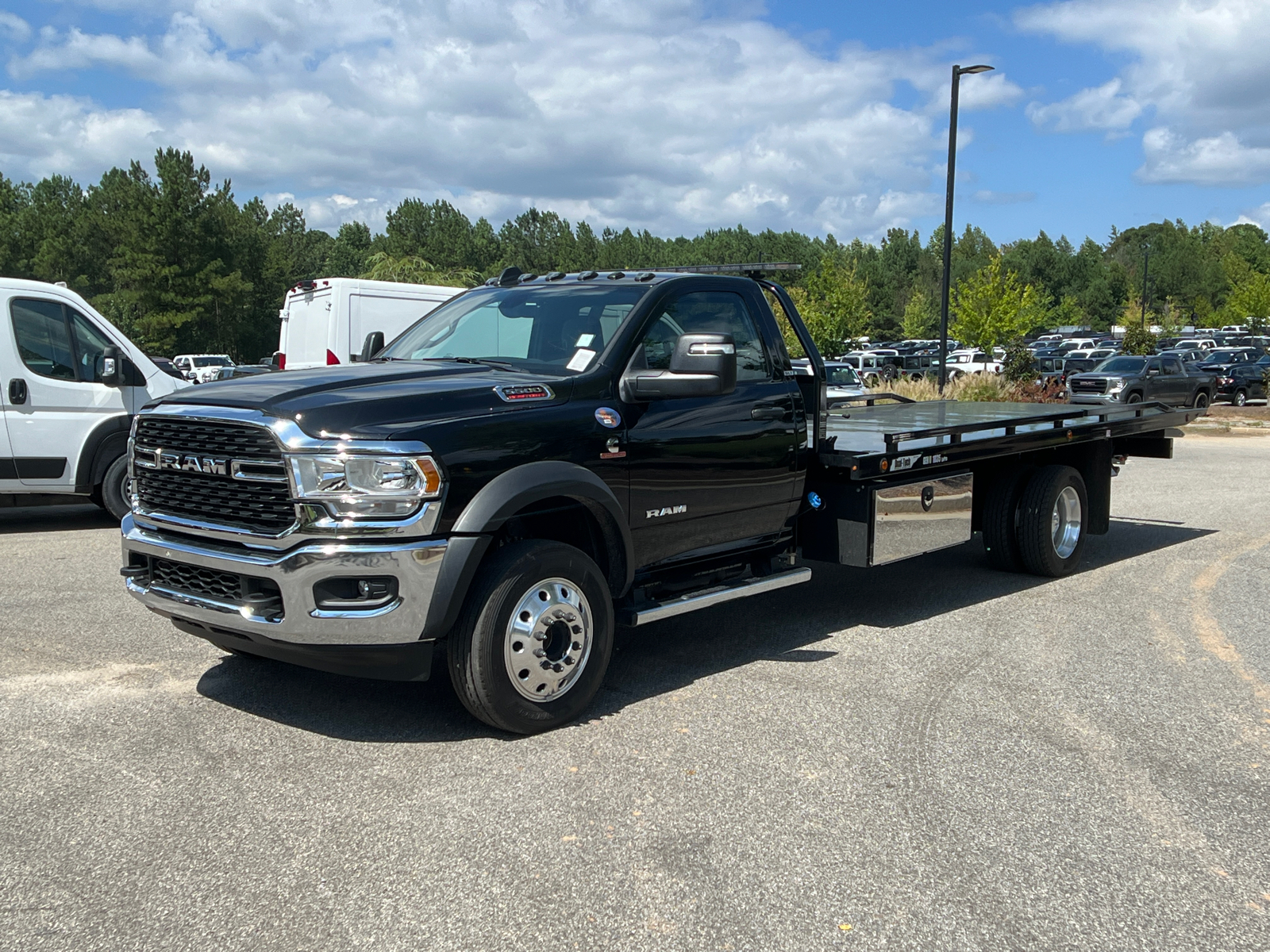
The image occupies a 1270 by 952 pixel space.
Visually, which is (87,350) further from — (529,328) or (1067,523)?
(1067,523)

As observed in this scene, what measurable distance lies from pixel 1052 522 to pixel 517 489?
488 centimetres

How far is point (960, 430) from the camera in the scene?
7184mm

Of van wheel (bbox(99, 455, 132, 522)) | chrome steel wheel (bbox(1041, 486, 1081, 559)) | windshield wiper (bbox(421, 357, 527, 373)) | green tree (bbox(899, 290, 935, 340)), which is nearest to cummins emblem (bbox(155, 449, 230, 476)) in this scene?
windshield wiper (bbox(421, 357, 527, 373))

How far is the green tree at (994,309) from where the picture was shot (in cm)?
4238

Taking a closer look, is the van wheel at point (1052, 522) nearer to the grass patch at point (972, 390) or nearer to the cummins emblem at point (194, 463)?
the cummins emblem at point (194, 463)

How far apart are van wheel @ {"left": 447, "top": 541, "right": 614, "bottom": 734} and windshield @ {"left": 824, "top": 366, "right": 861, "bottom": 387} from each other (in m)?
18.0

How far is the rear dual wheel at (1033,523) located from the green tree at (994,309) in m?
35.3

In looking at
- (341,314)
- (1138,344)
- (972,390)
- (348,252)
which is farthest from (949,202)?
(348,252)

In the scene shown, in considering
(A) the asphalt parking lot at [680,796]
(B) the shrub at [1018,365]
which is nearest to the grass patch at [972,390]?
(B) the shrub at [1018,365]

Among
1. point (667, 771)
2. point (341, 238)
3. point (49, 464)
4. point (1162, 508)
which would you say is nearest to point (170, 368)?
point (49, 464)

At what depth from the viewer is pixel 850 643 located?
6.33 metres

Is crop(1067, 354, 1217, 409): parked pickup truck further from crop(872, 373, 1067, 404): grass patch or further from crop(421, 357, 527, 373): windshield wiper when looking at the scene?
crop(421, 357, 527, 373): windshield wiper

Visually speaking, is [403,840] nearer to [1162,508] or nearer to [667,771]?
[667,771]

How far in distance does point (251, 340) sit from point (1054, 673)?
73.5 m
